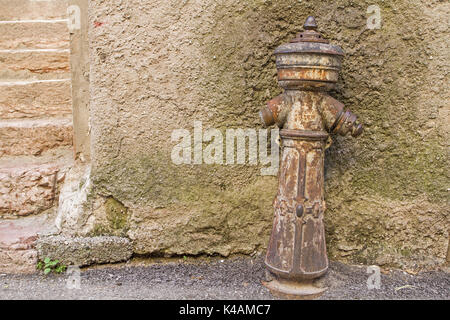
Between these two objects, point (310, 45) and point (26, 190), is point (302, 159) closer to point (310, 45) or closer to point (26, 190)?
point (310, 45)

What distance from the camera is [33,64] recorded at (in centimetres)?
325

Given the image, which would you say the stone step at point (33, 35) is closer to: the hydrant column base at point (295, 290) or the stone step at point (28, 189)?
the stone step at point (28, 189)

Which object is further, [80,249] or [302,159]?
[80,249]

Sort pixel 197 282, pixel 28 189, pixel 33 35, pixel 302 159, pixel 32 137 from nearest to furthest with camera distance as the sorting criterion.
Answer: pixel 302 159, pixel 197 282, pixel 28 189, pixel 32 137, pixel 33 35

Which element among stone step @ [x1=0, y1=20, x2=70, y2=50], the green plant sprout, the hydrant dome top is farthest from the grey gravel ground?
stone step @ [x1=0, y1=20, x2=70, y2=50]

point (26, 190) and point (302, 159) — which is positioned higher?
point (302, 159)

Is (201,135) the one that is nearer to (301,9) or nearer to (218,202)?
(218,202)

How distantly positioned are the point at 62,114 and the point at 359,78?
2.06m

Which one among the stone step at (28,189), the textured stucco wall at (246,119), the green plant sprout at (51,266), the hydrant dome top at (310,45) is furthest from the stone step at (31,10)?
the hydrant dome top at (310,45)

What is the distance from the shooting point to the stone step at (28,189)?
8.46ft

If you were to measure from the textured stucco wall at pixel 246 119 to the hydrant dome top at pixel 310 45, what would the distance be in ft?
0.81

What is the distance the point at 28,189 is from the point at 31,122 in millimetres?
552

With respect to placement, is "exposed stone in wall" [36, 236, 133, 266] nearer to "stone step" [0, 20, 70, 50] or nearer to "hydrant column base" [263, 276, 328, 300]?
"hydrant column base" [263, 276, 328, 300]

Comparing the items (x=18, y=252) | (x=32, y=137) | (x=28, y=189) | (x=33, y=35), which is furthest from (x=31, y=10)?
(x=18, y=252)
